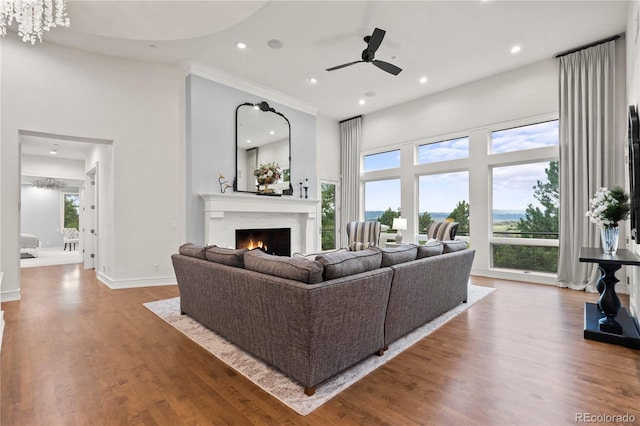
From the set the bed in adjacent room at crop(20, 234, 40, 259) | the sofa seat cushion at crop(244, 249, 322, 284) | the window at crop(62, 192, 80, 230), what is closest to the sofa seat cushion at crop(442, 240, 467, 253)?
the sofa seat cushion at crop(244, 249, 322, 284)

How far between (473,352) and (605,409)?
2.85 feet

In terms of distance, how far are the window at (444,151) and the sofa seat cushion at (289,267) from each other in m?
5.31

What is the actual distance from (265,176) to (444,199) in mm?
3783

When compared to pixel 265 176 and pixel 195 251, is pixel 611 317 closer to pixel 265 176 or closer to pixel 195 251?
pixel 195 251

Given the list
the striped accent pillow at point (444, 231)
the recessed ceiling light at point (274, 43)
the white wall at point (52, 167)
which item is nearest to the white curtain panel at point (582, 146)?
the striped accent pillow at point (444, 231)

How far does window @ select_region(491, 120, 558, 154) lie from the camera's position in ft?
17.3

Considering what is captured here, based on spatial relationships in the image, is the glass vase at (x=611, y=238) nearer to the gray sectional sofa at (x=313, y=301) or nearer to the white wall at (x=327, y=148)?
the gray sectional sofa at (x=313, y=301)

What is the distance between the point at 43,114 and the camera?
4434mm

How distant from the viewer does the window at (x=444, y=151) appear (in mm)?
6309

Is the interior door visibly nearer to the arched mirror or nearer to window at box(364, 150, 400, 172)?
the arched mirror

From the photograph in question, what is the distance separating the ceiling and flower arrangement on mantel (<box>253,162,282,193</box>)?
1641mm

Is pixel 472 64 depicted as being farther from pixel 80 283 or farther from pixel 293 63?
pixel 80 283

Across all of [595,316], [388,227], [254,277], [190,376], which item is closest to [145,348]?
[190,376]

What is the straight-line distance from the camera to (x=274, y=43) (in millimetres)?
4645
